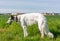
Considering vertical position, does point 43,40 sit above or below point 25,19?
below

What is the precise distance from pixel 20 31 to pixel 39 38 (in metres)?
2.17

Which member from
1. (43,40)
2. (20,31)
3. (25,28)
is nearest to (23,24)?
(25,28)

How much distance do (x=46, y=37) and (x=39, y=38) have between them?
33cm

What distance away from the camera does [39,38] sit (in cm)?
1098

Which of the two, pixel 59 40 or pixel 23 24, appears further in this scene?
pixel 23 24

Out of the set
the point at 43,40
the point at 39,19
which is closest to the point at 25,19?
the point at 39,19

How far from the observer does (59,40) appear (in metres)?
10.6

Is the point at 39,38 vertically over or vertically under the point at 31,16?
under

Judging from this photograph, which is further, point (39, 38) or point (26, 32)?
point (26, 32)

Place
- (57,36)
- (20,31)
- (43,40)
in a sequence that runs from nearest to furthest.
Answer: (43,40), (57,36), (20,31)

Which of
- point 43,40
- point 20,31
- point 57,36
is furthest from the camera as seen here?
point 20,31

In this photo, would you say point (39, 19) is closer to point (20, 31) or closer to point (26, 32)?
point (26, 32)

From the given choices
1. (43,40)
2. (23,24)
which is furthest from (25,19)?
(43,40)

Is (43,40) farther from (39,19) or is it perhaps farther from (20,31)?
(20,31)
